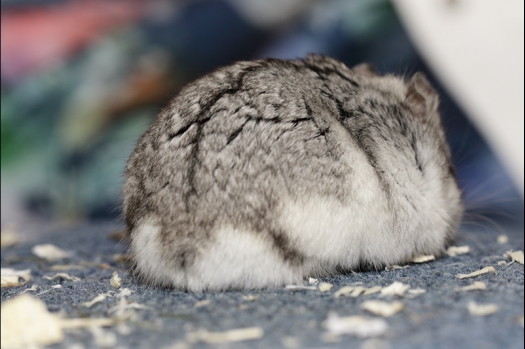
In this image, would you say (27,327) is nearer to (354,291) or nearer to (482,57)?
(354,291)

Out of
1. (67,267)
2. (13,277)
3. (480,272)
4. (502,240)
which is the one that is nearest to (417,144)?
(480,272)

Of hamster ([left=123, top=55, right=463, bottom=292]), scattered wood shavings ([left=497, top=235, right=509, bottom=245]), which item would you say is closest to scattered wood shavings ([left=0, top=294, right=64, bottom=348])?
hamster ([left=123, top=55, right=463, bottom=292])

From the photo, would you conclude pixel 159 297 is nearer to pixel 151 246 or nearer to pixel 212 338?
pixel 151 246

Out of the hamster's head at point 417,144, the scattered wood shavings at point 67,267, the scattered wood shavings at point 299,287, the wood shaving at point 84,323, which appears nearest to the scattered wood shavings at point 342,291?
the scattered wood shavings at point 299,287

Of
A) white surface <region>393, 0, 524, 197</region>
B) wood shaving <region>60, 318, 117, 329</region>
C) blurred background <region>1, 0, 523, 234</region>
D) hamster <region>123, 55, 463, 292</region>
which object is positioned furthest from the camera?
blurred background <region>1, 0, 523, 234</region>

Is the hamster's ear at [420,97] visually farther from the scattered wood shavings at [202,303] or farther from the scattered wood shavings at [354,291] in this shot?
the scattered wood shavings at [202,303]

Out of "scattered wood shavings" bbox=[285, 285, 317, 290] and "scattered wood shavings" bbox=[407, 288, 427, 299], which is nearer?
"scattered wood shavings" bbox=[407, 288, 427, 299]

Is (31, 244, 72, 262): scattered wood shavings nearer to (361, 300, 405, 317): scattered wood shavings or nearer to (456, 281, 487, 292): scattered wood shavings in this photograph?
(361, 300, 405, 317): scattered wood shavings
